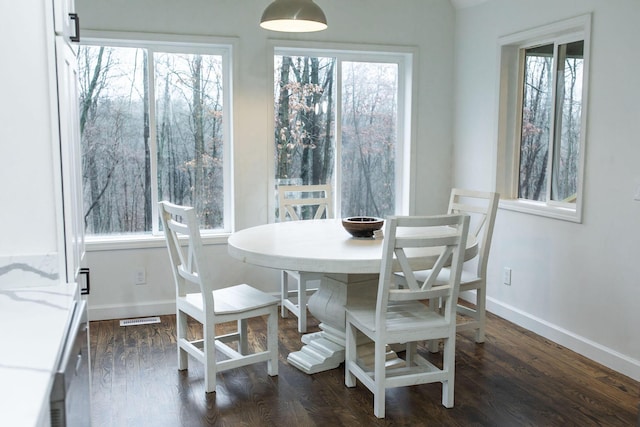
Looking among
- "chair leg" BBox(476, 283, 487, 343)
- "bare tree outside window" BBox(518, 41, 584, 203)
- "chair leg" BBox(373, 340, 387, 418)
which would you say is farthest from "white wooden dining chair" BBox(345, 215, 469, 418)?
"bare tree outside window" BBox(518, 41, 584, 203)

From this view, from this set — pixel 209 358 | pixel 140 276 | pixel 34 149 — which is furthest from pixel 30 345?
pixel 140 276

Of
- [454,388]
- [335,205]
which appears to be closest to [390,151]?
[335,205]

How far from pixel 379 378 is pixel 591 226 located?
165cm

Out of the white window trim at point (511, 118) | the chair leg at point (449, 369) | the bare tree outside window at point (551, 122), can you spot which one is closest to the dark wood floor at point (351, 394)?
the chair leg at point (449, 369)

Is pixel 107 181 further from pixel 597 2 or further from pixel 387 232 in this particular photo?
pixel 597 2

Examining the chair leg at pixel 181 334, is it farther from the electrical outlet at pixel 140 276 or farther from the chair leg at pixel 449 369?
the chair leg at pixel 449 369

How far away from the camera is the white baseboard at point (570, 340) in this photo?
10.7 feet

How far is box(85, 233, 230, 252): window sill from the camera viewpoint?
416 cm

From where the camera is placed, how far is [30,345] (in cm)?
131

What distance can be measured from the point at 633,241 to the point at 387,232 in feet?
4.97

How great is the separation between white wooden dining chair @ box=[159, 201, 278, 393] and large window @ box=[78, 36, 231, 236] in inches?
49.2

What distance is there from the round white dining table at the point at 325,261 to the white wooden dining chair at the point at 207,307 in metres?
0.22

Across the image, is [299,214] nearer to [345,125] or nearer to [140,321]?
[345,125]

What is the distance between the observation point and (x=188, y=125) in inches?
174
